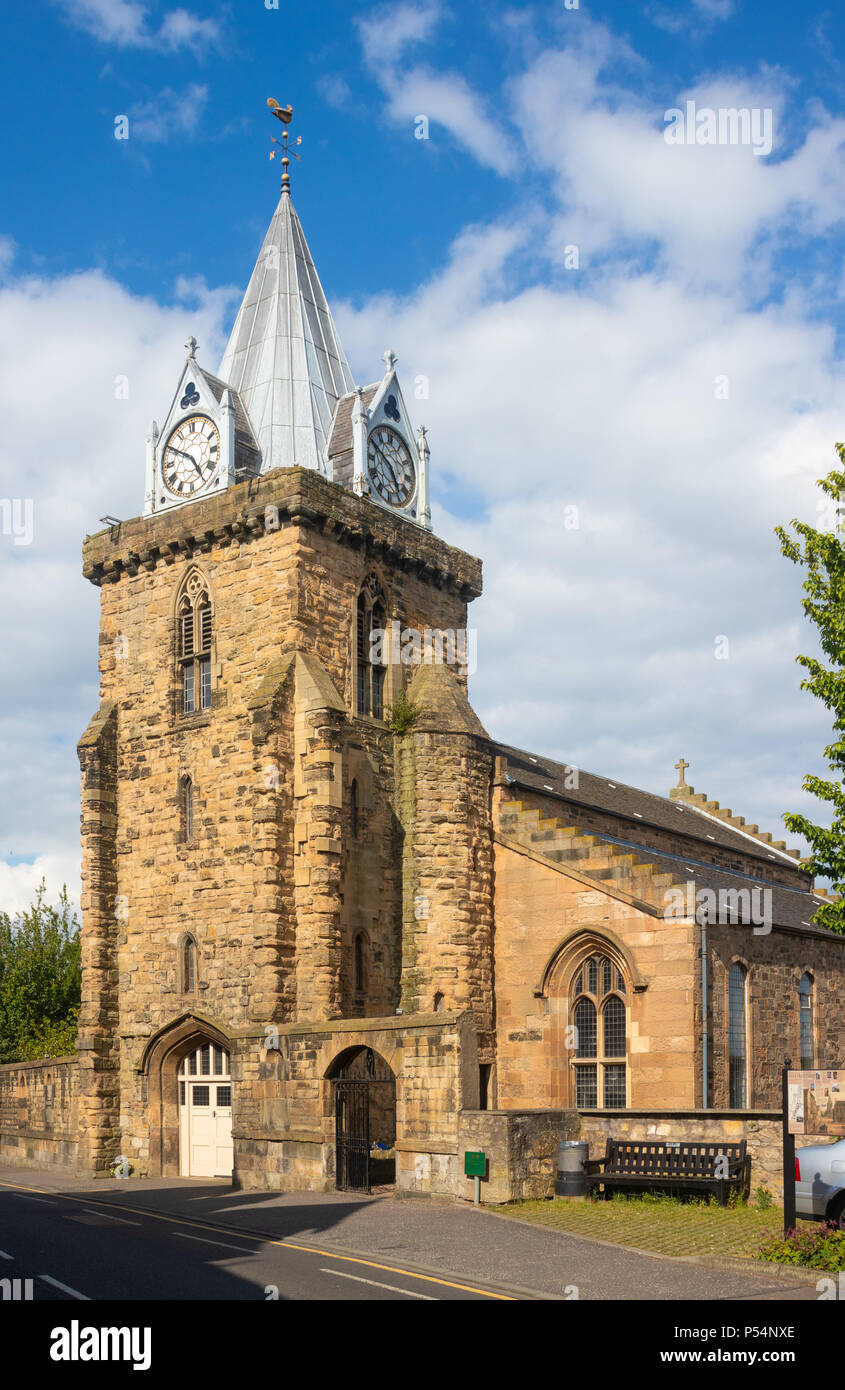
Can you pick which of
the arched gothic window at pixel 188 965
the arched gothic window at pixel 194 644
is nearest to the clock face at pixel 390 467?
the arched gothic window at pixel 194 644

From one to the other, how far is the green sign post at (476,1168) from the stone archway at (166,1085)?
904 centimetres

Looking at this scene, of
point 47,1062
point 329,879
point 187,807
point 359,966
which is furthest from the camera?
point 47,1062

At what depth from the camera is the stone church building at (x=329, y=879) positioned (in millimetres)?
24625

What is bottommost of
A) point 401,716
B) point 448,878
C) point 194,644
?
point 448,878

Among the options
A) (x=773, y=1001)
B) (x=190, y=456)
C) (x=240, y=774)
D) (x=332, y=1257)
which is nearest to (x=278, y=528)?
(x=190, y=456)

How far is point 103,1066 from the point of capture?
96.9 ft

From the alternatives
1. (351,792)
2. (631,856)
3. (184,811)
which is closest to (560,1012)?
(631,856)

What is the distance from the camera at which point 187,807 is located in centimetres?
2911

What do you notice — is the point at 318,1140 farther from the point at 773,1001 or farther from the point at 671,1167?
the point at 773,1001

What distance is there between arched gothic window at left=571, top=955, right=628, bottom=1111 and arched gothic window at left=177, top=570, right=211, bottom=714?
968 cm

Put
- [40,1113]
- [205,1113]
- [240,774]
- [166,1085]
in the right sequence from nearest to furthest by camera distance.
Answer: [240,774] < [205,1113] < [166,1085] < [40,1113]

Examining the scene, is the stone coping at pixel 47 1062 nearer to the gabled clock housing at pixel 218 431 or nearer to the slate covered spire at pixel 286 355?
the gabled clock housing at pixel 218 431

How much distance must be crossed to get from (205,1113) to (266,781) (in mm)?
7472
